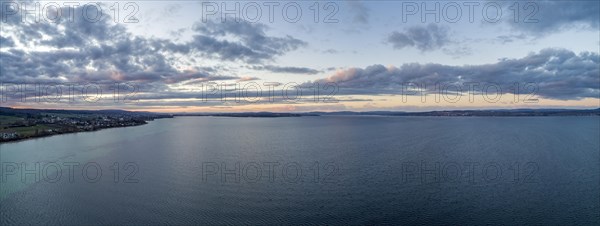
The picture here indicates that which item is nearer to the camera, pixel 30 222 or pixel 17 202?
pixel 30 222

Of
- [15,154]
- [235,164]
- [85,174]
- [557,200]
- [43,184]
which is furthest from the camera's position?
[15,154]

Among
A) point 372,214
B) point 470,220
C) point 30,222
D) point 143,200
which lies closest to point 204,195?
point 143,200

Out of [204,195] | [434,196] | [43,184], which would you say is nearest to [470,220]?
[434,196]

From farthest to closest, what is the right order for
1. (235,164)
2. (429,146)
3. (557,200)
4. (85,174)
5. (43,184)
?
1. (429,146)
2. (235,164)
3. (85,174)
4. (43,184)
5. (557,200)

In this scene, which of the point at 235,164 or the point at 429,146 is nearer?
the point at 235,164

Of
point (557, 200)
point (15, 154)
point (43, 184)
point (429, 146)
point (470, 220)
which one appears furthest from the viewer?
point (429, 146)

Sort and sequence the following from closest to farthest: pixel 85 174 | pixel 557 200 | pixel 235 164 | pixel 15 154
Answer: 1. pixel 557 200
2. pixel 85 174
3. pixel 235 164
4. pixel 15 154

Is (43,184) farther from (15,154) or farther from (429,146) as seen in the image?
(429,146)

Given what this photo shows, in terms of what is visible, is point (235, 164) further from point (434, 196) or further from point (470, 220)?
point (470, 220)

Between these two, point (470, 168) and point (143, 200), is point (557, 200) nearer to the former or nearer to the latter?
point (470, 168)
